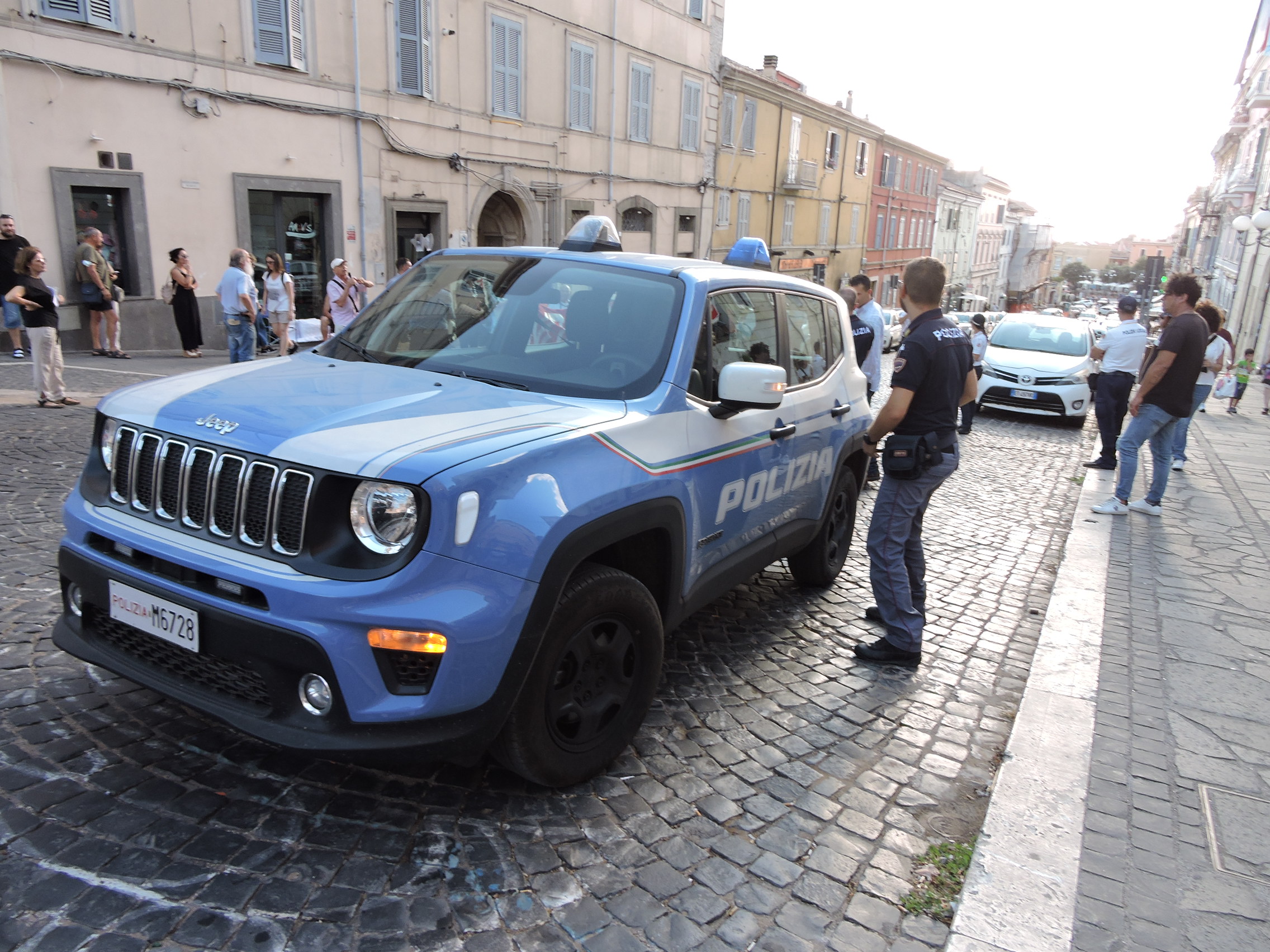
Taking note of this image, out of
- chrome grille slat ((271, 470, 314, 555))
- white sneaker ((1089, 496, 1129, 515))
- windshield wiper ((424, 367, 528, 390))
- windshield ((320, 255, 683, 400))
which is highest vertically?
windshield ((320, 255, 683, 400))

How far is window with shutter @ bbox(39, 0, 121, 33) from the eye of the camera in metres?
12.1

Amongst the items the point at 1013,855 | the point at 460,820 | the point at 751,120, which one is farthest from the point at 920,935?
the point at 751,120

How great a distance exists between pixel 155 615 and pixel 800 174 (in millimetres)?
35866

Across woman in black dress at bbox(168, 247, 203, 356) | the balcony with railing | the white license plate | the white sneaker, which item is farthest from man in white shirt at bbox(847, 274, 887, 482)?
the balcony with railing

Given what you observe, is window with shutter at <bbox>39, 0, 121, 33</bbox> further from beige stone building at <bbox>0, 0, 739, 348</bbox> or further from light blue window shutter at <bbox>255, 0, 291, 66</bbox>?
light blue window shutter at <bbox>255, 0, 291, 66</bbox>

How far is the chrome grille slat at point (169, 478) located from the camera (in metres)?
2.77

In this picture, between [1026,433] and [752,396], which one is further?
[1026,433]

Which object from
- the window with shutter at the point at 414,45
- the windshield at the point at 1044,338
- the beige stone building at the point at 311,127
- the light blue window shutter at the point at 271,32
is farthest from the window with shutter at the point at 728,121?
the windshield at the point at 1044,338

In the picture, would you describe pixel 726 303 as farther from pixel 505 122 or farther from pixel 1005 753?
pixel 505 122

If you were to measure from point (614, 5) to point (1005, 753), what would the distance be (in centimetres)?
2294

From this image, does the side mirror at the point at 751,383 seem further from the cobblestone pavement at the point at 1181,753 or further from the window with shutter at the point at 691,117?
the window with shutter at the point at 691,117

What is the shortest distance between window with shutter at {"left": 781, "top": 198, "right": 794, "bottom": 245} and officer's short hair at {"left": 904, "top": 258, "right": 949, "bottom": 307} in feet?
107

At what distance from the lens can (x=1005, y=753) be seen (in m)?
3.59

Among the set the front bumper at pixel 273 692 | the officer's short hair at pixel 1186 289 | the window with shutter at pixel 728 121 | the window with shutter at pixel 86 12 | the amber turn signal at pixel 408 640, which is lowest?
the front bumper at pixel 273 692
